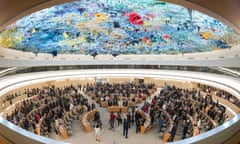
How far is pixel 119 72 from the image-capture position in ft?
97.5

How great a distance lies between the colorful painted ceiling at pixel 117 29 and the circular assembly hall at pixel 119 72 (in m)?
0.07

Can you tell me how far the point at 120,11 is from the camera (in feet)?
55.7

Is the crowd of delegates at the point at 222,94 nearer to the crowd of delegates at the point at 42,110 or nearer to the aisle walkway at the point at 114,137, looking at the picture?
the aisle walkway at the point at 114,137

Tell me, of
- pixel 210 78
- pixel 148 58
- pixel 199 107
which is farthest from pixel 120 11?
pixel 148 58

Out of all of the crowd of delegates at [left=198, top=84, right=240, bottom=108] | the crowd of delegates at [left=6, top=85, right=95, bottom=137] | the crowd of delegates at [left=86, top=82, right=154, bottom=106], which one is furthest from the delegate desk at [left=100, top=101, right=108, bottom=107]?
the crowd of delegates at [left=198, top=84, right=240, bottom=108]

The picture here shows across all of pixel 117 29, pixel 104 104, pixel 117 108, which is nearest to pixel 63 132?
pixel 117 108

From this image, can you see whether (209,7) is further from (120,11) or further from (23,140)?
(120,11)

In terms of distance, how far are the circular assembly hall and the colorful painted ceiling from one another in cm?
7

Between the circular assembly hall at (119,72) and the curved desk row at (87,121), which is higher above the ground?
the circular assembly hall at (119,72)

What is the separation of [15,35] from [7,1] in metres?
13.5

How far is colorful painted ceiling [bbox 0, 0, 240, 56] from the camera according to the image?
15375 mm

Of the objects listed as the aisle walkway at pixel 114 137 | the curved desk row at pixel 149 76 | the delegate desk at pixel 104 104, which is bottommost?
the aisle walkway at pixel 114 137

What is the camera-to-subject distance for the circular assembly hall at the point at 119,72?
477 inches

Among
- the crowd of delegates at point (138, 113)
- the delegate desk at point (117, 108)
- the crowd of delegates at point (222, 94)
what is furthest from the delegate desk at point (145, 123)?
the crowd of delegates at point (222, 94)
